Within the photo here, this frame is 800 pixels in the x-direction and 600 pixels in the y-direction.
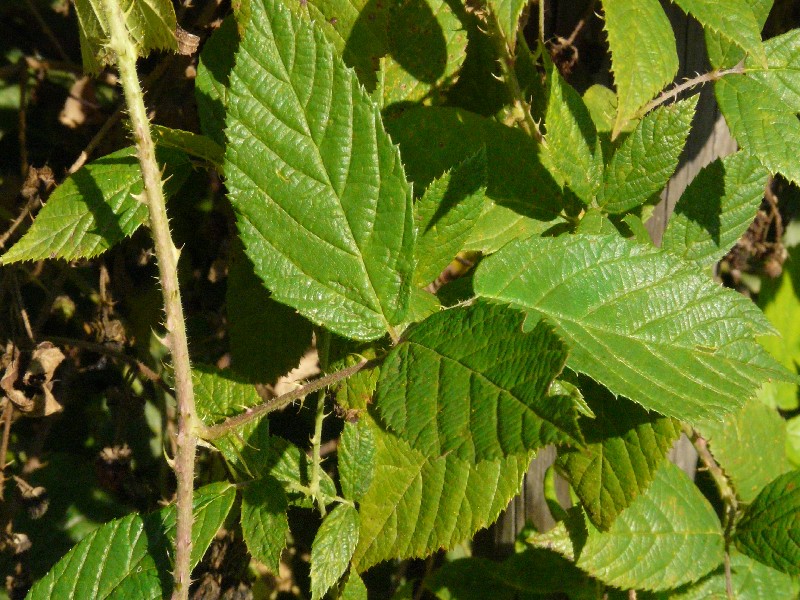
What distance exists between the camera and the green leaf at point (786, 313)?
2.43 metres

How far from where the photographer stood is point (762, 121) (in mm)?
1161

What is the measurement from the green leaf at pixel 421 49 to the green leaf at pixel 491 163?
0.19ft

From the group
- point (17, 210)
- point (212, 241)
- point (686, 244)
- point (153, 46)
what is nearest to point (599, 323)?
point (686, 244)

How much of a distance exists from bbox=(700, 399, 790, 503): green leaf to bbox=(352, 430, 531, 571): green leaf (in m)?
0.73

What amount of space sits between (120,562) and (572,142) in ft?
2.95

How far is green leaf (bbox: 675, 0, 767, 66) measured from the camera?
101cm

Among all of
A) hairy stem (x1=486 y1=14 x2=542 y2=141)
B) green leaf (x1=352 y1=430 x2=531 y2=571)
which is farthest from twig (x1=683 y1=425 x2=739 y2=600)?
hairy stem (x1=486 y1=14 x2=542 y2=141)

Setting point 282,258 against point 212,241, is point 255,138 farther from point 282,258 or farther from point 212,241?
point 212,241

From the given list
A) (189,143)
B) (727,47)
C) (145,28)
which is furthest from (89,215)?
(727,47)

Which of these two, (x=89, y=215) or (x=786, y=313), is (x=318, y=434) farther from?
(x=786, y=313)

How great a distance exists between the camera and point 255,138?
0.85 m

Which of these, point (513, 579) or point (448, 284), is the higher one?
point (448, 284)

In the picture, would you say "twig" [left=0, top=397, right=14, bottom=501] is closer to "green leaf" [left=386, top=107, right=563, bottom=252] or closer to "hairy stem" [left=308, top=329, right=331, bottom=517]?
"hairy stem" [left=308, top=329, right=331, bottom=517]

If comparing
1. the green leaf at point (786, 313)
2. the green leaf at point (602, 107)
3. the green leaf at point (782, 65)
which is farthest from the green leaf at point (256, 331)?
the green leaf at point (786, 313)
